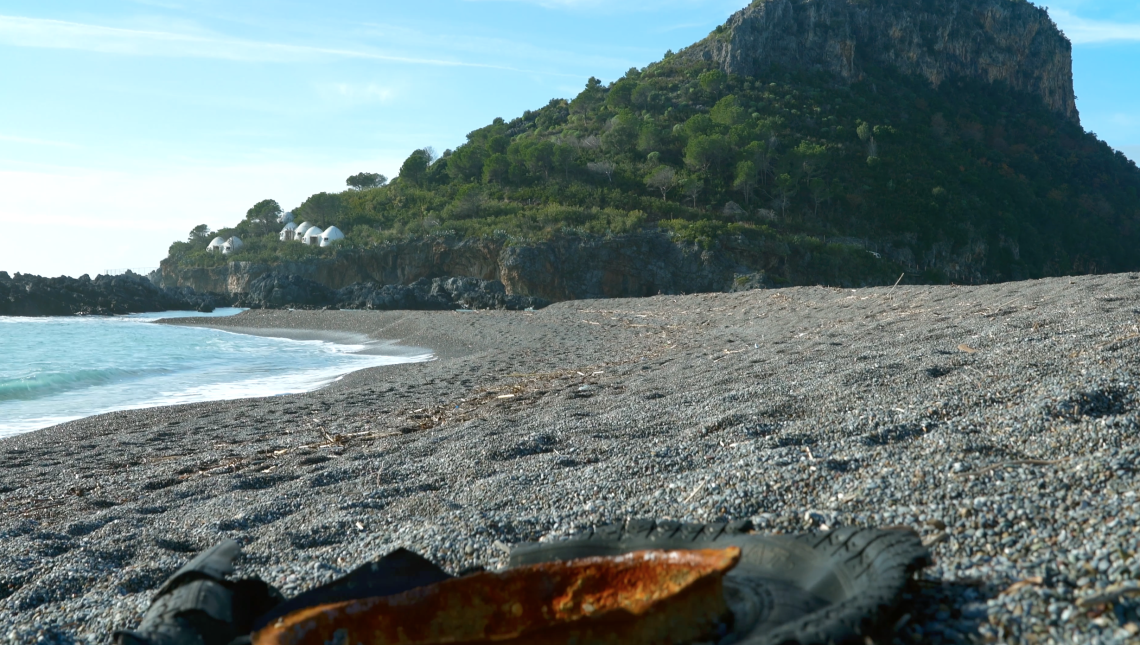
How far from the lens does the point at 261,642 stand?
1.96 m

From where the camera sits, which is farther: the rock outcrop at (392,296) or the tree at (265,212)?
the tree at (265,212)

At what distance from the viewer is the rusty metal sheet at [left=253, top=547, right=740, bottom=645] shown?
1.81m

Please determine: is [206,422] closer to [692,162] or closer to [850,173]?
[692,162]

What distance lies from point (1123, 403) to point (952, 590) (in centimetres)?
252

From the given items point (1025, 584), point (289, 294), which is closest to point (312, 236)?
point (289, 294)

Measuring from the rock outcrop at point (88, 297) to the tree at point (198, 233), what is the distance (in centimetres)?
3037

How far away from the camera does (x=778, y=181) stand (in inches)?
1989

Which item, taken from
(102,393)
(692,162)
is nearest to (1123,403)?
(102,393)

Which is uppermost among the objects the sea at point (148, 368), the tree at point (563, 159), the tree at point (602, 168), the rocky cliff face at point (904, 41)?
the rocky cliff face at point (904, 41)

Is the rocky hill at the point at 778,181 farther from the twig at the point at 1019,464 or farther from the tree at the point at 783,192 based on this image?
the twig at the point at 1019,464

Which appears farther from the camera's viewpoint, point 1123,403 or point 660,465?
point 660,465

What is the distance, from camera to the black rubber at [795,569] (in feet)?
5.73

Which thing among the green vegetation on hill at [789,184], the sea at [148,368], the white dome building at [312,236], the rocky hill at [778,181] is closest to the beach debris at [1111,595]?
the sea at [148,368]

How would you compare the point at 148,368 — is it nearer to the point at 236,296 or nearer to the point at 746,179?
the point at 236,296
